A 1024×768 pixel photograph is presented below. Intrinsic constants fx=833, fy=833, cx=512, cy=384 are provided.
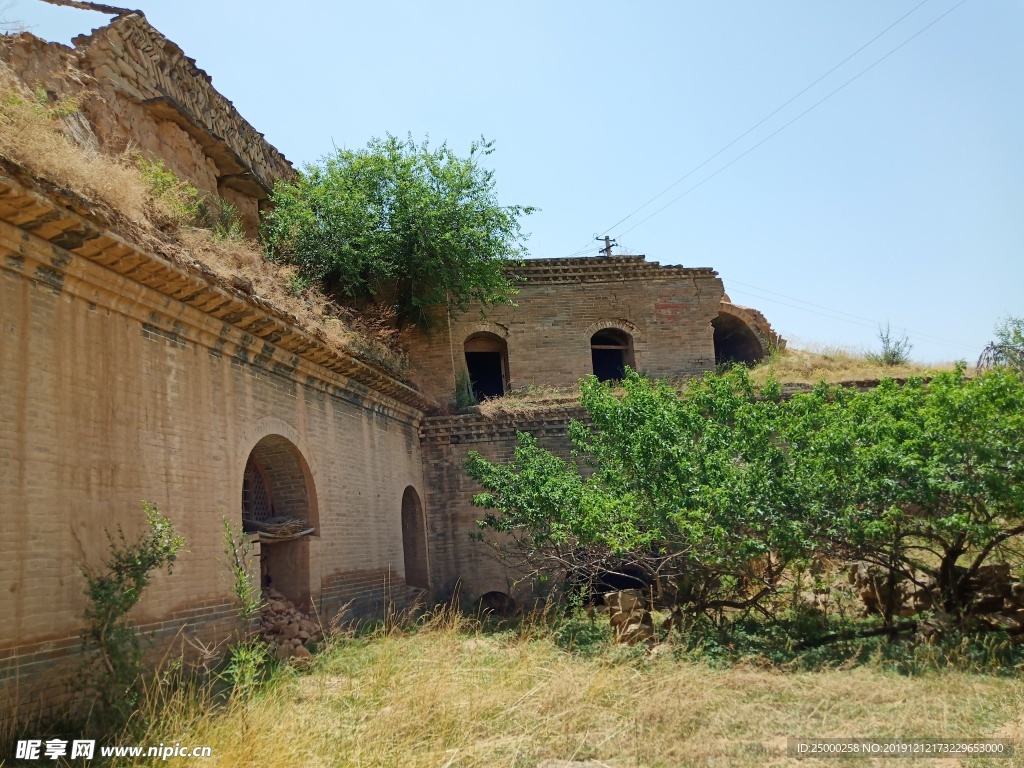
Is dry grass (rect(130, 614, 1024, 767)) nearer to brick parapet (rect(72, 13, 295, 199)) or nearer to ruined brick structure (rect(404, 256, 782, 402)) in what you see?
brick parapet (rect(72, 13, 295, 199))

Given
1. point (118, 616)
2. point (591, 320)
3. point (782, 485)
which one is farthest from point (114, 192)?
point (591, 320)

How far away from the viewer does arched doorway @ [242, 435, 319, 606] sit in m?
10.2

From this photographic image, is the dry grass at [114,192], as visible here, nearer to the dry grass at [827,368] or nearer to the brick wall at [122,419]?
the brick wall at [122,419]

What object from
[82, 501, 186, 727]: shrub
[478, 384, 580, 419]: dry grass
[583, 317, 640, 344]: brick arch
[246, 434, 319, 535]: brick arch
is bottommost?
[82, 501, 186, 727]: shrub

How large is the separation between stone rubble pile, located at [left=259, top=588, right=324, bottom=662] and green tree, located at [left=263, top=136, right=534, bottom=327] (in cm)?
643

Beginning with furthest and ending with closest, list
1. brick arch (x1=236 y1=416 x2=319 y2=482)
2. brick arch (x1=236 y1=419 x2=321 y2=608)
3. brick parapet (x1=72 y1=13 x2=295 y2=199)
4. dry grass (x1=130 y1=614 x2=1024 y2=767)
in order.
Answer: brick parapet (x1=72 y1=13 x2=295 y2=199)
brick arch (x1=236 y1=419 x2=321 y2=608)
brick arch (x1=236 y1=416 x2=319 y2=482)
dry grass (x1=130 y1=614 x2=1024 y2=767)

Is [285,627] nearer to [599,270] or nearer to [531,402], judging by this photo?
[531,402]

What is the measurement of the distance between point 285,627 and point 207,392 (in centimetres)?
292

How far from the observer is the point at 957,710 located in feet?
23.1

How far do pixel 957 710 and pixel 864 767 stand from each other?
5.80 ft

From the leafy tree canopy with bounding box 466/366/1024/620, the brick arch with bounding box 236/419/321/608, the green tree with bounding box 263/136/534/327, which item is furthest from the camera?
the green tree with bounding box 263/136/534/327

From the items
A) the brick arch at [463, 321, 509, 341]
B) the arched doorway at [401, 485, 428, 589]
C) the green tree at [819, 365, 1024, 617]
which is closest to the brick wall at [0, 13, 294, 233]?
the brick arch at [463, 321, 509, 341]

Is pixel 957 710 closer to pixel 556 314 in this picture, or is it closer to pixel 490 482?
pixel 490 482

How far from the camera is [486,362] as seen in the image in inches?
815
